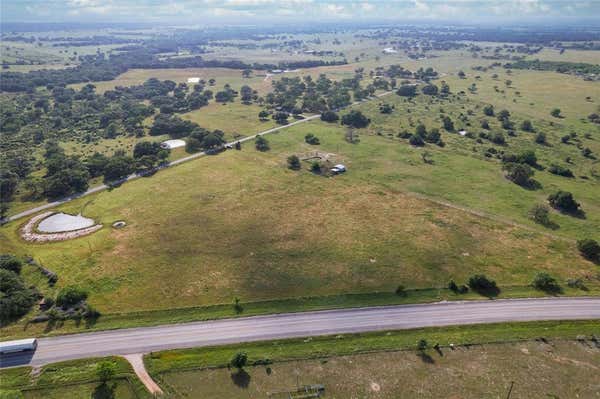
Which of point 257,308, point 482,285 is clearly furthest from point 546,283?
point 257,308

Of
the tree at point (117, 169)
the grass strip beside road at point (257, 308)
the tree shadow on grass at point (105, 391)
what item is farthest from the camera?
the tree at point (117, 169)

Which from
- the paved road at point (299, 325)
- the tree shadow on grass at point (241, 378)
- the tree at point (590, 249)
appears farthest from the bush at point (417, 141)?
the tree shadow on grass at point (241, 378)

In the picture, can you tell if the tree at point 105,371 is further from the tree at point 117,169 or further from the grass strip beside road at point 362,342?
the tree at point 117,169

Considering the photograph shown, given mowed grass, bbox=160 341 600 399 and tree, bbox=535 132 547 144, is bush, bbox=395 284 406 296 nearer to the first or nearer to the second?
mowed grass, bbox=160 341 600 399

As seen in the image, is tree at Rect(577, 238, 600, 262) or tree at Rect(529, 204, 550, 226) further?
tree at Rect(529, 204, 550, 226)

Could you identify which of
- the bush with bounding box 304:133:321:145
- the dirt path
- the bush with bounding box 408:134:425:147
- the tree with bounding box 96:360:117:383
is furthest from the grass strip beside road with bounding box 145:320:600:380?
the bush with bounding box 304:133:321:145

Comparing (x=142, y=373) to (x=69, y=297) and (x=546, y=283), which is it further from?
(x=546, y=283)
